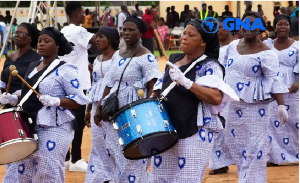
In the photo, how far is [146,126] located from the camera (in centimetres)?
455

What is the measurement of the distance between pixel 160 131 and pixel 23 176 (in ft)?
5.76

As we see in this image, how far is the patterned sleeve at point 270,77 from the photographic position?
259 inches

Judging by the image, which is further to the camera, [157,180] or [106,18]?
[106,18]

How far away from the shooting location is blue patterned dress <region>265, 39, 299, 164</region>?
8789mm

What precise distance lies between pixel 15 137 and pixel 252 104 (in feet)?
8.94

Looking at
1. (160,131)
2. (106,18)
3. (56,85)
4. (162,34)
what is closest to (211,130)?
(160,131)

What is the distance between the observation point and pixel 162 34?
2977 centimetres

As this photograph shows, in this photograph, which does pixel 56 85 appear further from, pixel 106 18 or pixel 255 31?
pixel 106 18

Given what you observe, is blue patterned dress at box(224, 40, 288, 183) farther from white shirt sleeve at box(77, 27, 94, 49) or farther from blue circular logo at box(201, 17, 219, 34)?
white shirt sleeve at box(77, 27, 94, 49)

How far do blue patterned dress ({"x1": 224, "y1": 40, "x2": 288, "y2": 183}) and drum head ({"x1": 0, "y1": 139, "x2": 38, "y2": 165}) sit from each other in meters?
2.38

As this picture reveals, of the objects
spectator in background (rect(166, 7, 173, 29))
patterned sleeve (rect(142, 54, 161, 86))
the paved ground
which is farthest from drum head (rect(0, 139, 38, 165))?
spectator in background (rect(166, 7, 173, 29))

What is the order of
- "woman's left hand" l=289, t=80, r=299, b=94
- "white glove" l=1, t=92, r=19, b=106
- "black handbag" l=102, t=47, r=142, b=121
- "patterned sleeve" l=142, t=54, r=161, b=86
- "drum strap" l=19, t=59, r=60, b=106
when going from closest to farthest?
"drum strap" l=19, t=59, r=60, b=106 < "white glove" l=1, t=92, r=19, b=106 < "black handbag" l=102, t=47, r=142, b=121 < "patterned sleeve" l=142, t=54, r=161, b=86 < "woman's left hand" l=289, t=80, r=299, b=94

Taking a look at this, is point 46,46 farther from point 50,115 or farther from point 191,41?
point 191,41

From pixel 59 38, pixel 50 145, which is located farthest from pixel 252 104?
pixel 50 145
